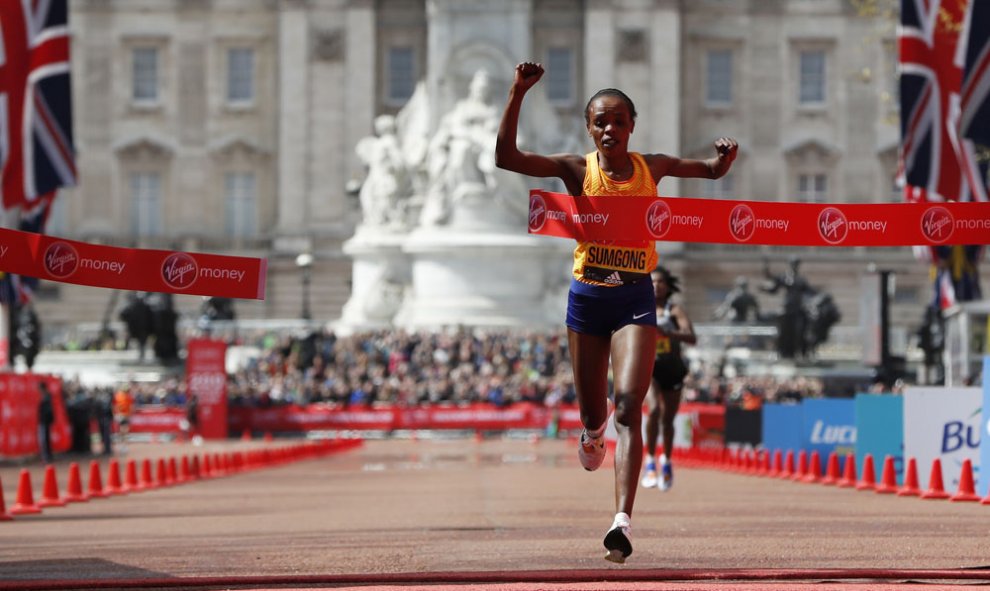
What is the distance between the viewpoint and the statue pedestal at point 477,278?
209 ft

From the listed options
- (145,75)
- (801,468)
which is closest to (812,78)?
(145,75)

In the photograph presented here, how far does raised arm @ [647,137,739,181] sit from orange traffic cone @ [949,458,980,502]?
8.26 m

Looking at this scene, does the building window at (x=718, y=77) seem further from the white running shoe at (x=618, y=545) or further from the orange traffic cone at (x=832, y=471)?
the white running shoe at (x=618, y=545)

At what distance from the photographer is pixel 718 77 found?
3541 inches

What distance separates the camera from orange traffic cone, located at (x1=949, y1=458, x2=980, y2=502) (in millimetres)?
19844

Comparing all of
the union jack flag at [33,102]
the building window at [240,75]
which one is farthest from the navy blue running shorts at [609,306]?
the building window at [240,75]

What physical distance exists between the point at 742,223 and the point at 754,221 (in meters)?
0.08

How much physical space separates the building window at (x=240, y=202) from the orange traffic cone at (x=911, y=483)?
6877cm

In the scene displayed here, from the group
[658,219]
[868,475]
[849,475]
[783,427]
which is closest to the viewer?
[658,219]

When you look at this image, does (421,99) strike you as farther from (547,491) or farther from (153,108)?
(547,491)

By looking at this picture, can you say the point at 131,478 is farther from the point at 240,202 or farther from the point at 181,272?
the point at 240,202

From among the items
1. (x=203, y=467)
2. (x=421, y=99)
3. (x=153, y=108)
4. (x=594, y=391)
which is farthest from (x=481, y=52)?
(x=594, y=391)

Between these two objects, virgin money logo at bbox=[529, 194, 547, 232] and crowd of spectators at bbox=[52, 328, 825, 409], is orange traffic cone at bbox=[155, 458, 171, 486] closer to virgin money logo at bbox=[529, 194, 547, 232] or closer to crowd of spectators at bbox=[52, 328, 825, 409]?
virgin money logo at bbox=[529, 194, 547, 232]

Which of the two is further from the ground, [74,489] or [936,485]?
[936,485]
